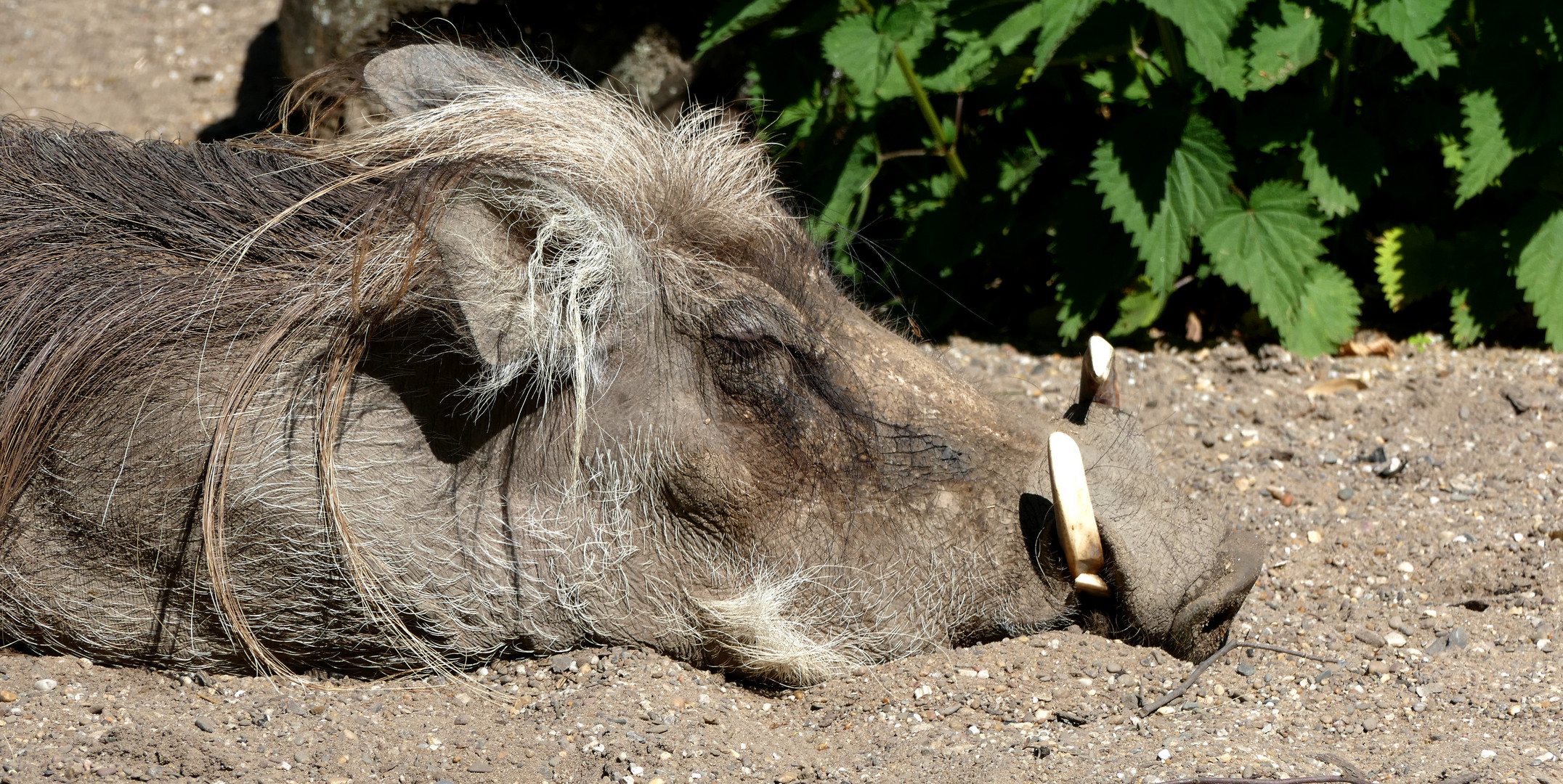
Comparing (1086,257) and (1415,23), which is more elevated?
(1415,23)

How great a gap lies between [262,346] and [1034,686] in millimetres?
1602

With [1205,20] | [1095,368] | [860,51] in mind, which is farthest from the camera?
[860,51]

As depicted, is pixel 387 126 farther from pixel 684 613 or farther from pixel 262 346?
pixel 684 613

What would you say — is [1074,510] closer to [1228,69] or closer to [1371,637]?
[1371,637]

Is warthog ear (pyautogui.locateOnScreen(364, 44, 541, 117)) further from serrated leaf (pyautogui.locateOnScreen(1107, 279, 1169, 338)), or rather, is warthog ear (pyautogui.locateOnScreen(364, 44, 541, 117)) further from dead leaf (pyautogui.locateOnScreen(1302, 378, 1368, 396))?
dead leaf (pyautogui.locateOnScreen(1302, 378, 1368, 396))

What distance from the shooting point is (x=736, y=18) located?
376 cm

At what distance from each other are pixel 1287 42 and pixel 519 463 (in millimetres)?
2417

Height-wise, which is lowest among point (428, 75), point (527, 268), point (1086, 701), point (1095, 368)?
point (1086, 701)

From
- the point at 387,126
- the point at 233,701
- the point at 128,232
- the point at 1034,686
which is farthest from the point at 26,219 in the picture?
the point at 1034,686

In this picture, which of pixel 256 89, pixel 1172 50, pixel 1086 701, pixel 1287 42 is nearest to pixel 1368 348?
pixel 1287 42

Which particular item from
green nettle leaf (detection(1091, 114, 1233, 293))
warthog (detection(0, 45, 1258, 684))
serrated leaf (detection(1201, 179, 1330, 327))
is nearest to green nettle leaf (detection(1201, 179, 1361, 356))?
serrated leaf (detection(1201, 179, 1330, 327))

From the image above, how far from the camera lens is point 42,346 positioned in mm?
2561

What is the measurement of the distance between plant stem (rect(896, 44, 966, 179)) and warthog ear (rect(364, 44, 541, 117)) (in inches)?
48.6

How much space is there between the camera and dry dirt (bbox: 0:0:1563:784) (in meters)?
2.22
